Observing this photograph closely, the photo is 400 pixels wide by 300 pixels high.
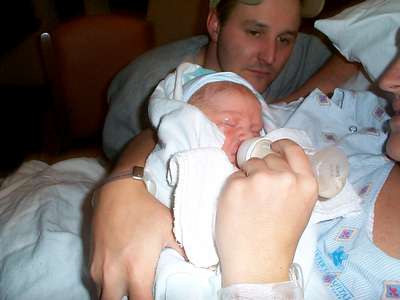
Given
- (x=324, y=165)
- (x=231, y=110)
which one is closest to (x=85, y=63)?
(x=231, y=110)

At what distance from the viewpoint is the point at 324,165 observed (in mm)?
1024

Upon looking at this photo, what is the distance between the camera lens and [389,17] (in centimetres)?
141

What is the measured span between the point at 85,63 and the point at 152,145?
89 centimetres

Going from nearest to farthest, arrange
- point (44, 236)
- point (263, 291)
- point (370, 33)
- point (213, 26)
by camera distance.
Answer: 1. point (263, 291)
2. point (44, 236)
3. point (370, 33)
4. point (213, 26)

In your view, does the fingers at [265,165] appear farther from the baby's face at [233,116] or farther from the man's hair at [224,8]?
the man's hair at [224,8]

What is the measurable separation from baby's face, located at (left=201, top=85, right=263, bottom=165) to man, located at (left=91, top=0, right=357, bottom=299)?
0.85ft

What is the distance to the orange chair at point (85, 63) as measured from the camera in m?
1.92

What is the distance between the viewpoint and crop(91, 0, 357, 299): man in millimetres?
959

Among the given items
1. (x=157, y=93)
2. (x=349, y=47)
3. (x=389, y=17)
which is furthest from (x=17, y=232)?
(x=389, y=17)

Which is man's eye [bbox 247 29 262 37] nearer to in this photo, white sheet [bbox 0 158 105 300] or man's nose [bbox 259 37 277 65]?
man's nose [bbox 259 37 277 65]

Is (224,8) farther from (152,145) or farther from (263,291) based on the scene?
(263,291)

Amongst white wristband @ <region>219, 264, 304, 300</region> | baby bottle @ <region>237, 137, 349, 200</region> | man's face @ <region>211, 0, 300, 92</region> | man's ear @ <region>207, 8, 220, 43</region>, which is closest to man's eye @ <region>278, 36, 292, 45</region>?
man's face @ <region>211, 0, 300, 92</region>

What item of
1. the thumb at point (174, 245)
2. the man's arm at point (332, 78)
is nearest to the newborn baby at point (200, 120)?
the thumb at point (174, 245)

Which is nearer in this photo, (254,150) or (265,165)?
(265,165)
